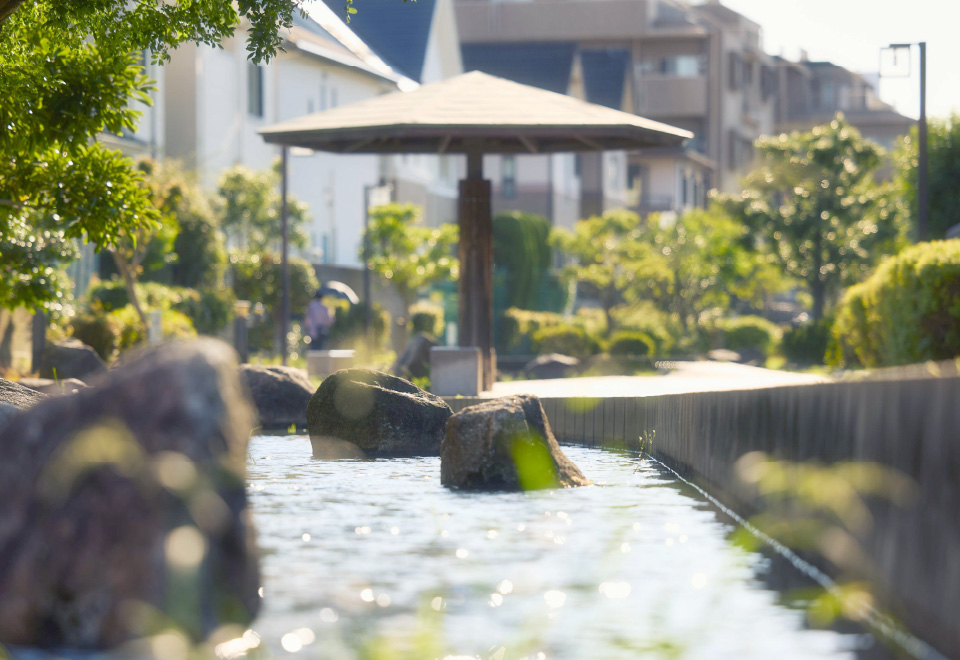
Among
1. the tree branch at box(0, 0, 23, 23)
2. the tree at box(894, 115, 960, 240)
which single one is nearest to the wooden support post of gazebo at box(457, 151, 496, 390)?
the tree branch at box(0, 0, 23, 23)

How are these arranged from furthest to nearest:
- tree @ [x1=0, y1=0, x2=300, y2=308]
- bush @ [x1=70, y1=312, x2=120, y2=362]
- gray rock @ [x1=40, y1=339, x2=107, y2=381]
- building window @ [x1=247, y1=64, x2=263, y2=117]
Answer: building window @ [x1=247, y1=64, x2=263, y2=117], bush @ [x1=70, y1=312, x2=120, y2=362], gray rock @ [x1=40, y1=339, x2=107, y2=381], tree @ [x1=0, y1=0, x2=300, y2=308]

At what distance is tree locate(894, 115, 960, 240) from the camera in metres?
37.4

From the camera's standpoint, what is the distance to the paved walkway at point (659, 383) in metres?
→ 18.8

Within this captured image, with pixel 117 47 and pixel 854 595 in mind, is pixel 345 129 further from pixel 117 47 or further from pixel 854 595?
pixel 854 595

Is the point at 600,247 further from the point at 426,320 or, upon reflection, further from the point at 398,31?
the point at 398,31

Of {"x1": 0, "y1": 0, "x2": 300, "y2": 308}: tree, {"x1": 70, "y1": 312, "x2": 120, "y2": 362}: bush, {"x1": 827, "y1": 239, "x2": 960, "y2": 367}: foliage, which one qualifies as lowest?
{"x1": 70, "y1": 312, "x2": 120, "y2": 362}: bush

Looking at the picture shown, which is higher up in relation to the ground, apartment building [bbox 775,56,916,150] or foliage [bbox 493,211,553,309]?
apartment building [bbox 775,56,916,150]

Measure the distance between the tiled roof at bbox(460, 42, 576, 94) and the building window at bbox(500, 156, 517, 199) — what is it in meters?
3.53

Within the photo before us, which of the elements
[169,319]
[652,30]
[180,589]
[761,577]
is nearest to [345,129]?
[169,319]

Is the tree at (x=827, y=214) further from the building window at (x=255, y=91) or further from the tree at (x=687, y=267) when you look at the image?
the building window at (x=255, y=91)

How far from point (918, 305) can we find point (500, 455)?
10.7 metres

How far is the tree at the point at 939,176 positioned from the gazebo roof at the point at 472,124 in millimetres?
19585

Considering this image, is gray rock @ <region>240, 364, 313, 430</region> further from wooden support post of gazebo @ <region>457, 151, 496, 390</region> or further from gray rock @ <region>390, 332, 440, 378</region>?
gray rock @ <region>390, 332, 440, 378</region>

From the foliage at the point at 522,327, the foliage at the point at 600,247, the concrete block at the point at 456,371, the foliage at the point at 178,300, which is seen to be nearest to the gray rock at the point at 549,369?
the foliage at the point at 178,300
